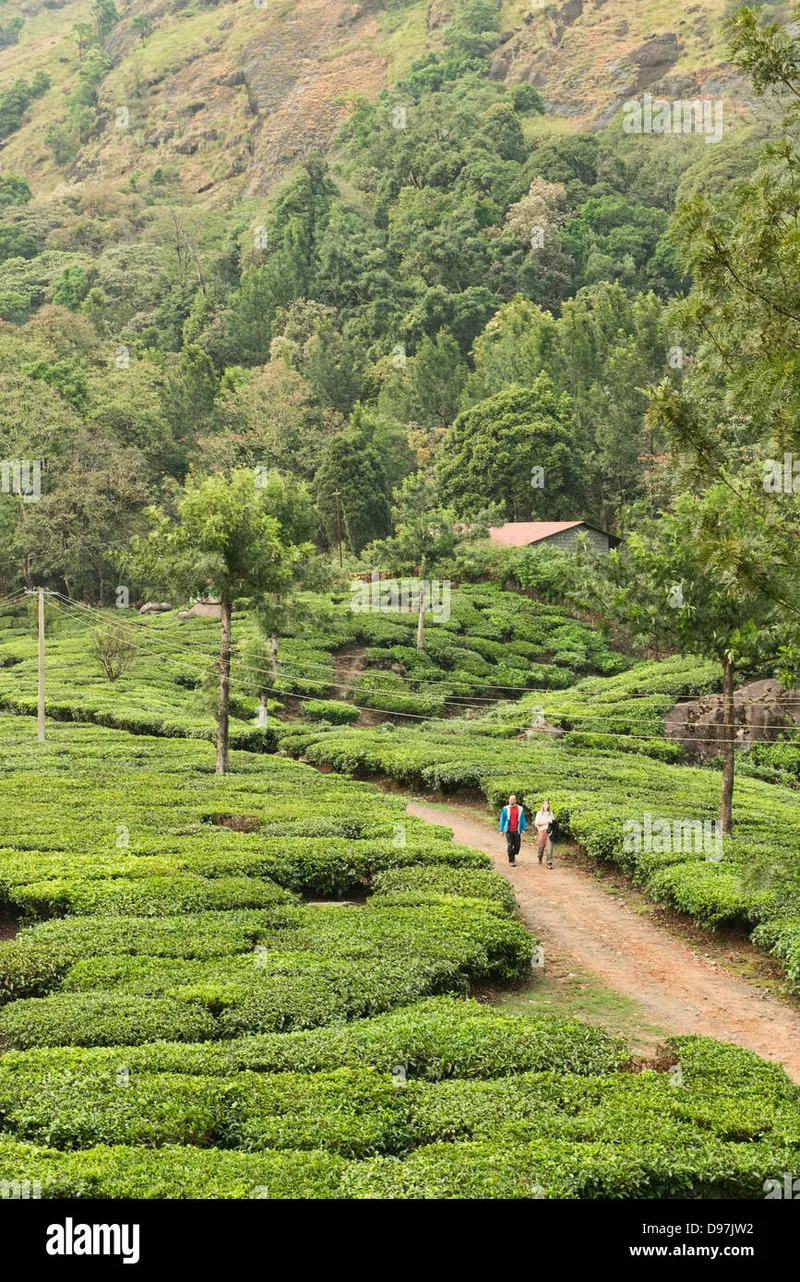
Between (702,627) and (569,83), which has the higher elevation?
(569,83)

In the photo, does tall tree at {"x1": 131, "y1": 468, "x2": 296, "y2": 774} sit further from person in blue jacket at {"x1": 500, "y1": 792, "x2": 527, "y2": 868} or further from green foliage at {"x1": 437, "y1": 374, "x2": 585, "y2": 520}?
green foliage at {"x1": 437, "y1": 374, "x2": 585, "y2": 520}

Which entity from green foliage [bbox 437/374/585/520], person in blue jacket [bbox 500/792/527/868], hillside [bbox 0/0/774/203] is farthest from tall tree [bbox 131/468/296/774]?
hillside [bbox 0/0/774/203]

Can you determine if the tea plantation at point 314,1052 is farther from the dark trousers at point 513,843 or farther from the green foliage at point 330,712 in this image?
the green foliage at point 330,712

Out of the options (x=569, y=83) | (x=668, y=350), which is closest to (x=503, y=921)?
(x=668, y=350)

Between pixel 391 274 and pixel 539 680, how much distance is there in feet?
187

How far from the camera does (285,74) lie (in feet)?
515

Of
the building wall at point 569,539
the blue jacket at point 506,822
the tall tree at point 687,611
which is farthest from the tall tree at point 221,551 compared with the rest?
the building wall at point 569,539

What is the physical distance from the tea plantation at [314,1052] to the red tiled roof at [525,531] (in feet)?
122

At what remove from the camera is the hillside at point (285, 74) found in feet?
448

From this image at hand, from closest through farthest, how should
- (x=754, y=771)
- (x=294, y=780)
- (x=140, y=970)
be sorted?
(x=140, y=970) < (x=294, y=780) < (x=754, y=771)

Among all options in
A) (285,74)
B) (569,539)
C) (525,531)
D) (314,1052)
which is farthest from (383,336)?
(285,74)

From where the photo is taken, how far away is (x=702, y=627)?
20.8m
